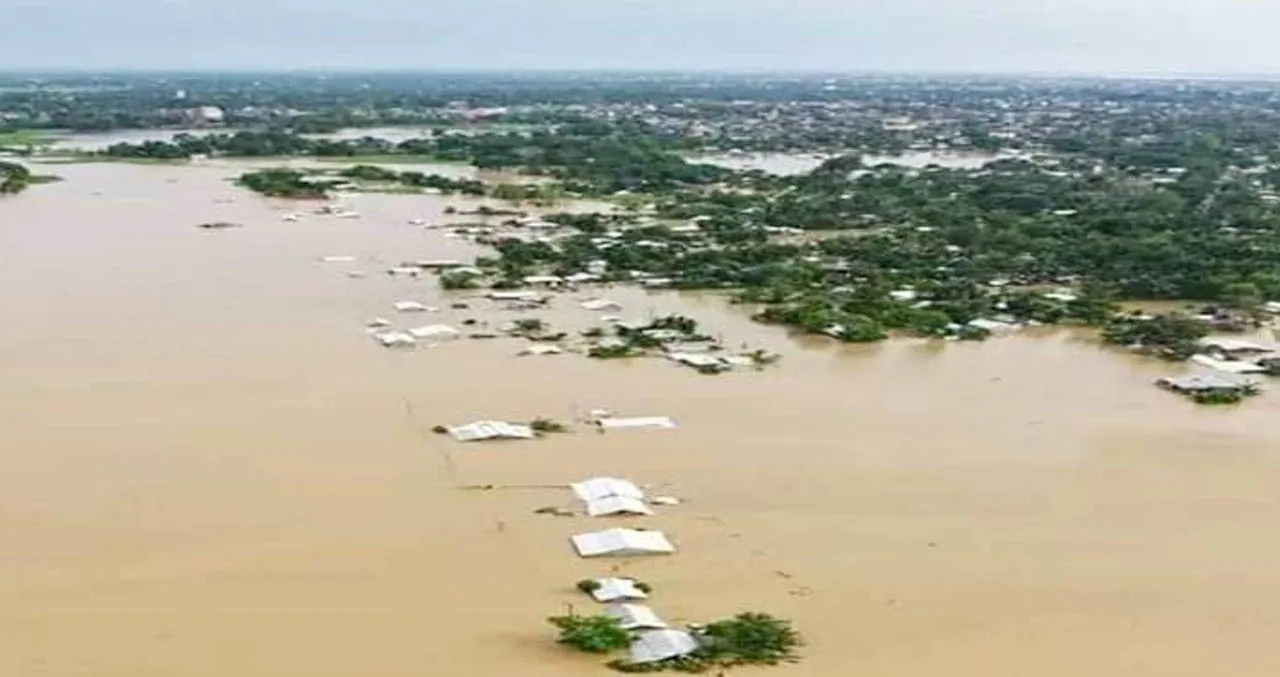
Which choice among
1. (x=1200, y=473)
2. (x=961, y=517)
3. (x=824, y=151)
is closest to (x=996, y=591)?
(x=961, y=517)

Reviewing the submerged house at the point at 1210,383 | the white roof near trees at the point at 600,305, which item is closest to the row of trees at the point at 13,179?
the white roof near trees at the point at 600,305

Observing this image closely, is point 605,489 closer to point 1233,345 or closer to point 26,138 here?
point 1233,345

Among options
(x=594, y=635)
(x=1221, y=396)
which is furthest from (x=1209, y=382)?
(x=594, y=635)

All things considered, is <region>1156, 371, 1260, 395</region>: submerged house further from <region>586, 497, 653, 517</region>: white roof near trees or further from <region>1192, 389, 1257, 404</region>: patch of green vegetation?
<region>586, 497, 653, 517</region>: white roof near trees

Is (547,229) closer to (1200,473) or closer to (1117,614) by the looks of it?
(1200,473)

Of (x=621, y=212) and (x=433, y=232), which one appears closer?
(x=433, y=232)

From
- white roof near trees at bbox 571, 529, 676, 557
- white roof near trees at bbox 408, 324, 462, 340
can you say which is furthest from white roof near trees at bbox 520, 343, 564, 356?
white roof near trees at bbox 571, 529, 676, 557

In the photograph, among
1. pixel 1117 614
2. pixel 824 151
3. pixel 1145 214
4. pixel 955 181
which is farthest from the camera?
pixel 824 151
